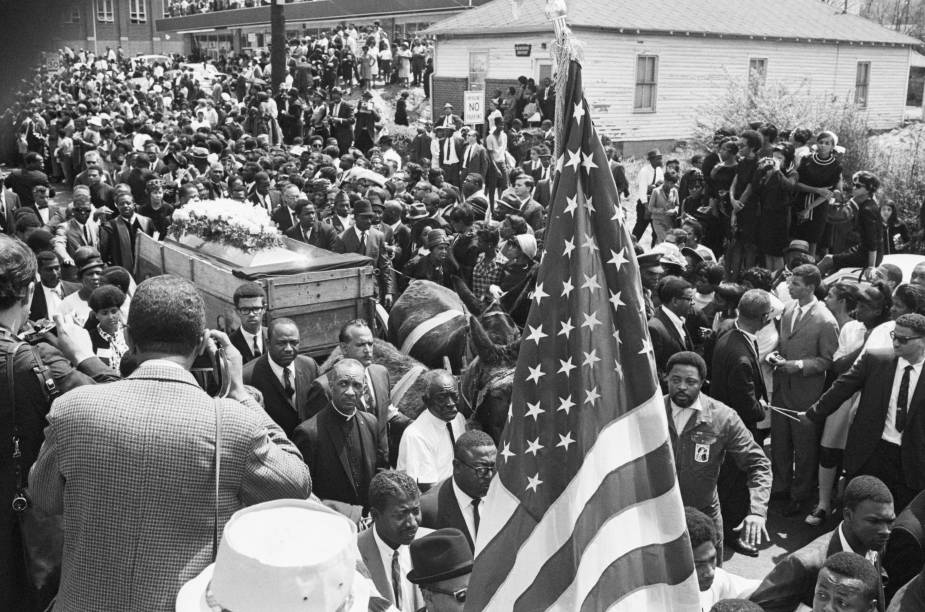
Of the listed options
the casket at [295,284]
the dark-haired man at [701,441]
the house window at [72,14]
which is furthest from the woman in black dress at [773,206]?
the house window at [72,14]

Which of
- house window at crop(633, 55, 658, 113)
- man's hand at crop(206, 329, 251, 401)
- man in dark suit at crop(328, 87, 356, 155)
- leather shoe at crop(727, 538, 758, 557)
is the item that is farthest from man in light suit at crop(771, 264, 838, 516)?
house window at crop(633, 55, 658, 113)

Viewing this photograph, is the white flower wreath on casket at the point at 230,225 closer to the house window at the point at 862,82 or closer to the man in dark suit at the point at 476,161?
the man in dark suit at the point at 476,161

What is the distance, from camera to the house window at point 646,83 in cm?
2494

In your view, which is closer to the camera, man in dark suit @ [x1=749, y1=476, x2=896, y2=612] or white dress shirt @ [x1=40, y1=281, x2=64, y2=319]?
man in dark suit @ [x1=749, y1=476, x2=896, y2=612]

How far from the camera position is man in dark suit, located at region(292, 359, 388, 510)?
562 centimetres

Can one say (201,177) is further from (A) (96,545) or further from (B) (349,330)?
(A) (96,545)

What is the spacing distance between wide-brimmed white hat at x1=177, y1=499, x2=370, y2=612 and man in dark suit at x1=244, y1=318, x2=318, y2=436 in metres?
3.87

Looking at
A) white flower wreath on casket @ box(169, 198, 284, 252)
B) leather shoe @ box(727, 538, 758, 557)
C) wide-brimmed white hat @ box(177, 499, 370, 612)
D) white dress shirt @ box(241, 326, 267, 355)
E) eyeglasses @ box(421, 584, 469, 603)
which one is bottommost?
leather shoe @ box(727, 538, 758, 557)

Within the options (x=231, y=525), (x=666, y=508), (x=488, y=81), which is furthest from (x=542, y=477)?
(x=488, y=81)

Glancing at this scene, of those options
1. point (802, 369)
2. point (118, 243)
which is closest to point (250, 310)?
point (802, 369)

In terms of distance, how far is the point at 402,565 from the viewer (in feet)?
14.8

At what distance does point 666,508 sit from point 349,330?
3571mm

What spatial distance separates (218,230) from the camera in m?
8.78

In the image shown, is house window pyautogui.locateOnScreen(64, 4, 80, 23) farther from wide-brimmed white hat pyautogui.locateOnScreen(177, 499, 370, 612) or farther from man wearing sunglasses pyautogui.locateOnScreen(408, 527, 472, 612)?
man wearing sunglasses pyautogui.locateOnScreen(408, 527, 472, 612)
